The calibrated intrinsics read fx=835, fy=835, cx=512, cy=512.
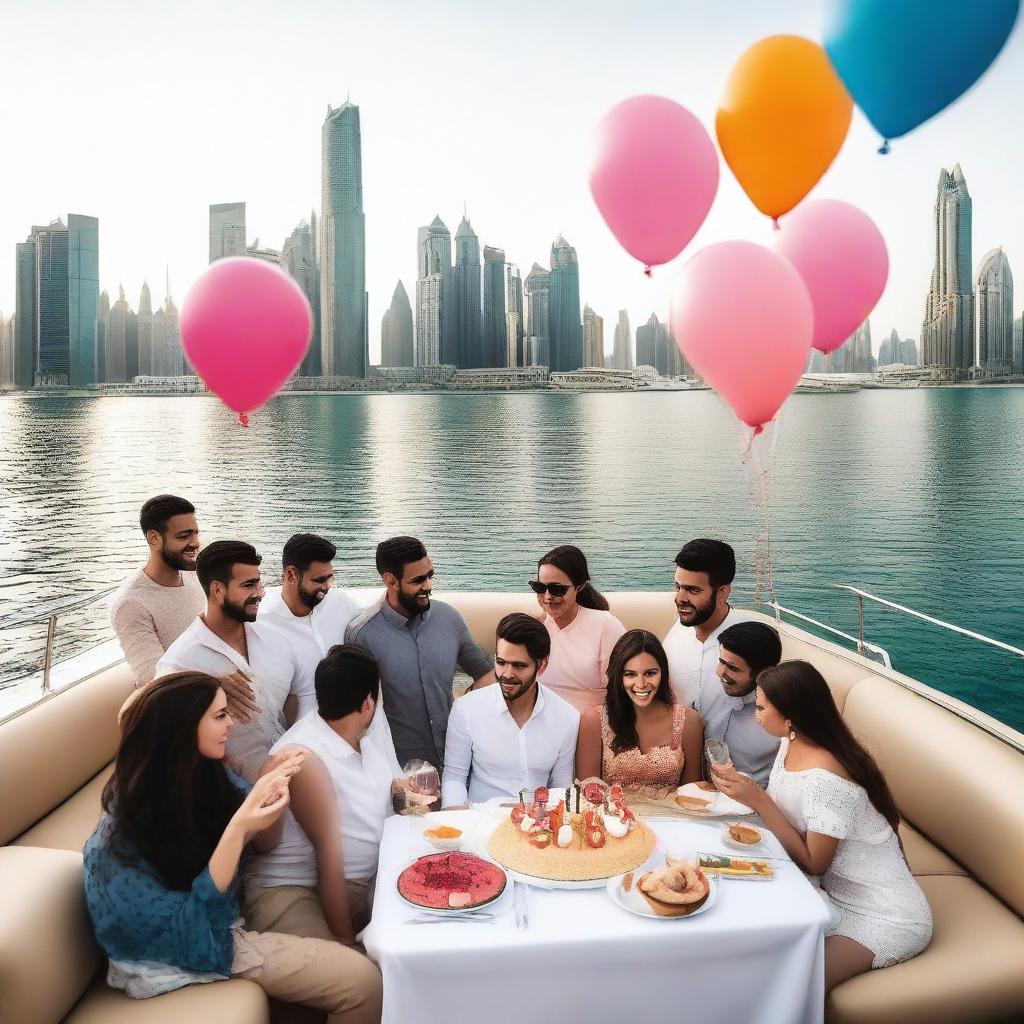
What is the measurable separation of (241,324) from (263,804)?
187 cm

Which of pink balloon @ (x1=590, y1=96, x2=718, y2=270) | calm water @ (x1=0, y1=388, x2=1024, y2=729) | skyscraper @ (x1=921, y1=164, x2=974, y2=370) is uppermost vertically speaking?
skyscraper @ (x1=921, y1=164, x2=974, y2=370)

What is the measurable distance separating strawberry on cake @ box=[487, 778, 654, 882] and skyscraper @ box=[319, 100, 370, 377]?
129 ft

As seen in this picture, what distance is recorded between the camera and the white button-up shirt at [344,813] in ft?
8.02

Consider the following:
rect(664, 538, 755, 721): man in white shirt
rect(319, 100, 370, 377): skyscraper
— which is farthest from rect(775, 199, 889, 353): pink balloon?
rect(319, 100, 370, 377): skyscraper

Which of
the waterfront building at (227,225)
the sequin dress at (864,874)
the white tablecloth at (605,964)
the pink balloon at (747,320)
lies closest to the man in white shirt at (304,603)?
the white tablecloth at (605,964)

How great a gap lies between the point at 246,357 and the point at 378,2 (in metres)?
4.42

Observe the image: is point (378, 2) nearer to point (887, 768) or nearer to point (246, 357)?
point (246, 357)

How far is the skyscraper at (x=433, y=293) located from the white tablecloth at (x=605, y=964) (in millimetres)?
49277

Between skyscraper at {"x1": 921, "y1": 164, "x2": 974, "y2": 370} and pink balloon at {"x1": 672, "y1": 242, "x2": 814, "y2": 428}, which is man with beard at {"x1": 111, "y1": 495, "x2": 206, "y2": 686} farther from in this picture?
skyscraper at {"x1": 921, "y1": 164, "x2": 974, "y2": 370}

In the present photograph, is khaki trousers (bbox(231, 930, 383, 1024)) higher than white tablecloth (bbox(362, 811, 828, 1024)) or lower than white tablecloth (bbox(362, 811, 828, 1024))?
lower

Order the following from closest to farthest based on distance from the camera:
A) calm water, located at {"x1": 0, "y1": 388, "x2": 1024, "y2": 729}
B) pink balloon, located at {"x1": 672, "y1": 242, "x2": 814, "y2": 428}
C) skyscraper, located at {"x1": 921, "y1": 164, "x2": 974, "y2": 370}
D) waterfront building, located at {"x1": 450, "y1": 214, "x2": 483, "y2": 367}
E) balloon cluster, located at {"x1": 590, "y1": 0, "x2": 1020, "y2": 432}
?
1. balloon cluster, located at {"x1": 590, "y1": 0, "x2": 1020, "y2": 432}
2. pink balloon, located at {"x1": 672, "y1": 242, "x2": 814, "y2": 428}
3. calm water, located at {"x1": 0, "y1": 388, "x2": 1024, "y2": 729}
4. skyscraper, located at {"x1": 921, "y1": 164, "x2": 974, "y2": 370}
5. waterfront building, located at {"x1": 450, "y1": 214, "x2": 483, "y2": 367}

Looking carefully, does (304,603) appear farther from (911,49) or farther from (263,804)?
(911,49)

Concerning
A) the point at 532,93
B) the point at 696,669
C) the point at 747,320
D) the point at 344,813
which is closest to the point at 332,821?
the point at 344,813

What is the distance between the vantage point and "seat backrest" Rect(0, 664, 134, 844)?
10.5 feet
